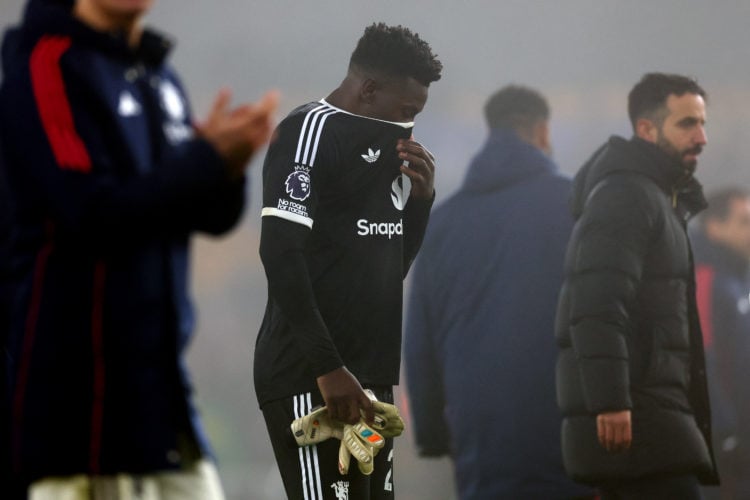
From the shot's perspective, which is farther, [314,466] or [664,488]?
[664,488]

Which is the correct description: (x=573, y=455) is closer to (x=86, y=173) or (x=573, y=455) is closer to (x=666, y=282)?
(x=666, y=282)

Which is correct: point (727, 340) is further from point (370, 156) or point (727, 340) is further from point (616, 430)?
point (370, 156)

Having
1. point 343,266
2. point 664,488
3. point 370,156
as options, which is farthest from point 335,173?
point 664,488

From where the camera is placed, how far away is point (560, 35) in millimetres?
7543

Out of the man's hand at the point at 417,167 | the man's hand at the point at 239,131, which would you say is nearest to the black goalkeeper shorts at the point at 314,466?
the man's hand at the point at 417,167

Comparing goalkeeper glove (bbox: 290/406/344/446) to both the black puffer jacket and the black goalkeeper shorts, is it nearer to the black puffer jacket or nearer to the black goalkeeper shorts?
the black goalkeeper shorts

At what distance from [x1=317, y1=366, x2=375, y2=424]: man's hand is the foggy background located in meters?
2.87

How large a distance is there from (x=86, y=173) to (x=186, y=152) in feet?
0.50

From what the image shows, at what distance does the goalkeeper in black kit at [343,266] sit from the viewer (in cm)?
411

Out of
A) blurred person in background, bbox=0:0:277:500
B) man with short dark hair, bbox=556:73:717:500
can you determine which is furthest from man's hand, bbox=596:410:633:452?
blurred person in background, bbox=0:0:277:500

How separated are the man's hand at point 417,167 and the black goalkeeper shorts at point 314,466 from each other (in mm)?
601

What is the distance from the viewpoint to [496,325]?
557cm

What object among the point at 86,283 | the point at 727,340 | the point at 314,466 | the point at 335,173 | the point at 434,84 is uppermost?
the point at 434,84

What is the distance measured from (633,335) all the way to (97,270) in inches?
103
